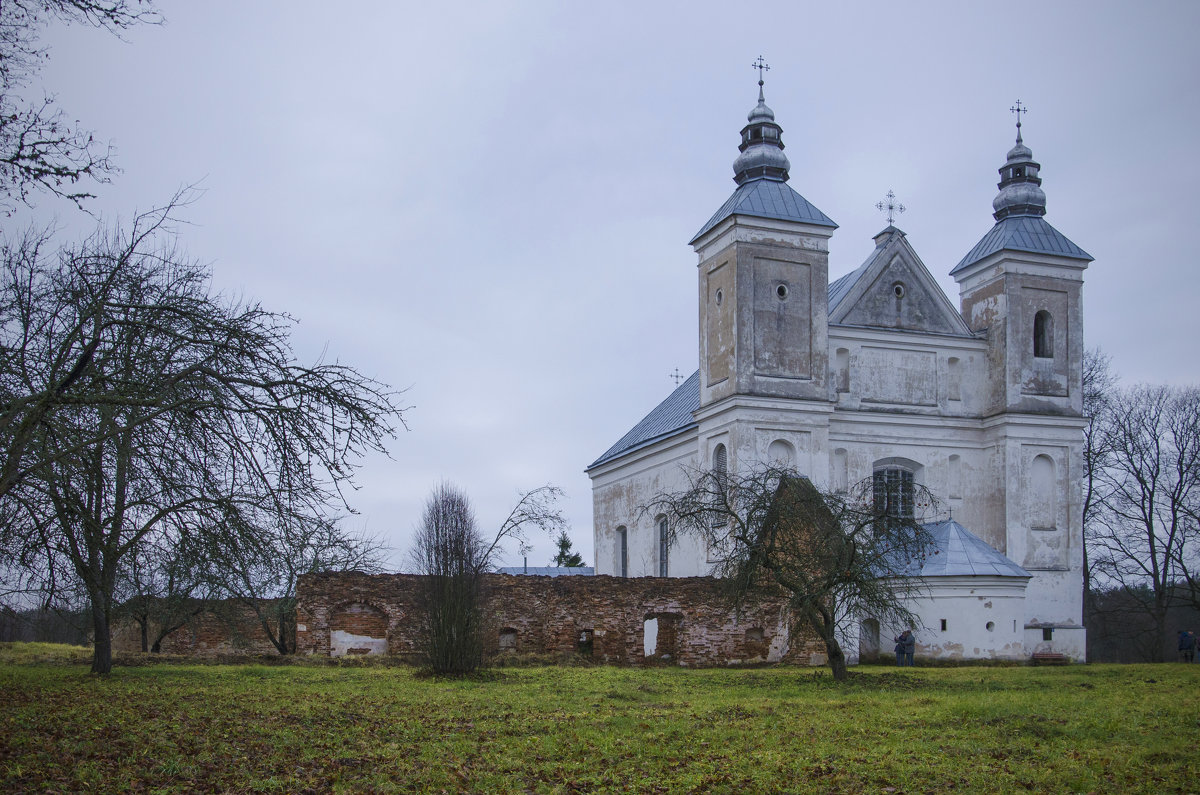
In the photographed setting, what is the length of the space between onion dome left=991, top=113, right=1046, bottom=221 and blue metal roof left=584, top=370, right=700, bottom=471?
1140cm

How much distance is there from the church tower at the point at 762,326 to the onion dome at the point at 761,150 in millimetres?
1737

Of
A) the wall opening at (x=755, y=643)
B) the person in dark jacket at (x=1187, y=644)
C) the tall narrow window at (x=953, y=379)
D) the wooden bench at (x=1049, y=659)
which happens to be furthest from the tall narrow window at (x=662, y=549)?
the person in dark jacket at (x=1187, y=644)

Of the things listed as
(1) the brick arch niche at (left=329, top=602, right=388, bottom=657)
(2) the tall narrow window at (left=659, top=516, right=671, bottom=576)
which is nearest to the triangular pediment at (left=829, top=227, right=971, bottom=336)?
(2) the tall narrow window at (left=659, top=516, right=671, bottom=576)

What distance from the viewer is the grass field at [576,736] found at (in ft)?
30.1

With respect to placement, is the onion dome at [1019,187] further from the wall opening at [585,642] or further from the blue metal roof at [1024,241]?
the wall opening at [585,642]

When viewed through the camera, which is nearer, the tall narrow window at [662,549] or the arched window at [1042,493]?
the arched window at [1042,493]

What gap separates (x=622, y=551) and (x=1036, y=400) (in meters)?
15.4

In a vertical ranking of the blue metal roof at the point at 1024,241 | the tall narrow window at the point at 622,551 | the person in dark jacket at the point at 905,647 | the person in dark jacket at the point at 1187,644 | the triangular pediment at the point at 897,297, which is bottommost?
the person in dark jacket at the point at 1187,644

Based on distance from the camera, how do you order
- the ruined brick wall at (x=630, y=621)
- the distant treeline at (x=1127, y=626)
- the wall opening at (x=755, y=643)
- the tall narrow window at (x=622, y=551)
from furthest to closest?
the distant treeline at (x=1127, y=626)
the tall narrow window at (x=622, y=551)
the wall opening at (x=755, y=643)
the ruined brick wall at (x=630, y=621)

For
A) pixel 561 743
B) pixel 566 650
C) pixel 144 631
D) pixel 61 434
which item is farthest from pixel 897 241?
pixel 61 434

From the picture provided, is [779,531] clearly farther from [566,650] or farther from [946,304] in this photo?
[946,304]

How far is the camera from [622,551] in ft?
135

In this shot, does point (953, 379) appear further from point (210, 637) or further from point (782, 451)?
point (210, 637)

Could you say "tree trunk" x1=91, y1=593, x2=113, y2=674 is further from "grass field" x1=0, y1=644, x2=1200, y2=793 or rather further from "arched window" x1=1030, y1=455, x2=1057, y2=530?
"arched window" x1=1030, y1=455, x2=1057, y2=530
